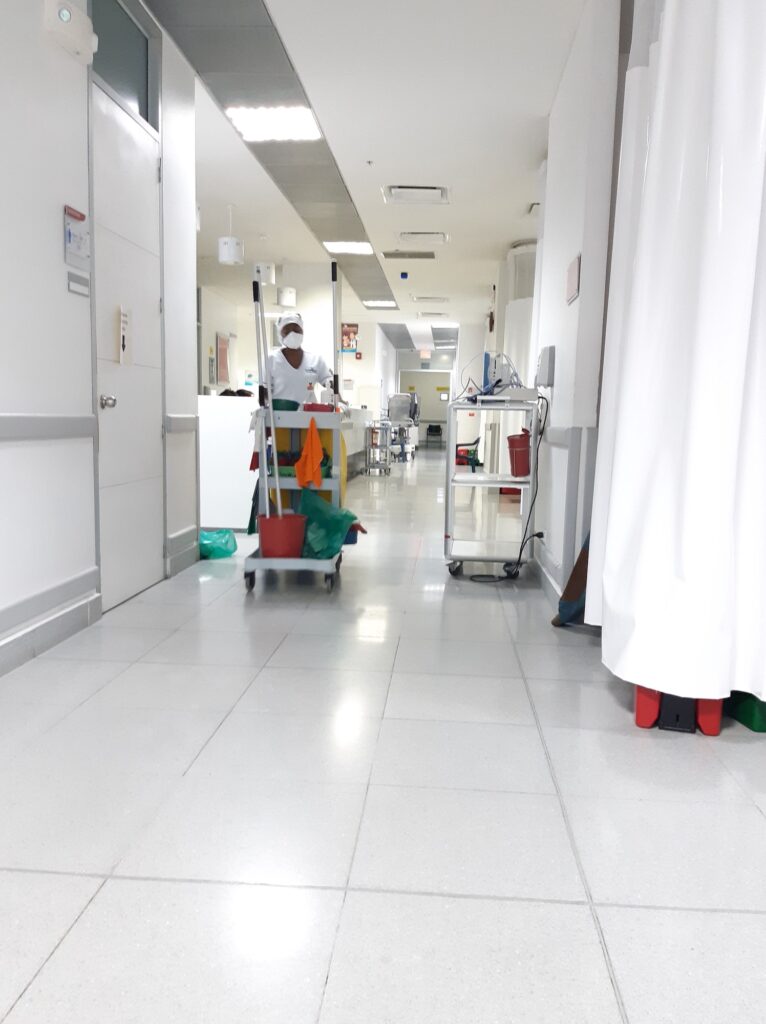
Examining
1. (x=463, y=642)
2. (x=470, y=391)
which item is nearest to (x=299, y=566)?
(x=463, y=642)

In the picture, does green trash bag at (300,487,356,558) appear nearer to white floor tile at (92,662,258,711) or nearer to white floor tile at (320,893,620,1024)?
white floor tile at (92,662,258,711)

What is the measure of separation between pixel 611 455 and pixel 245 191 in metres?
6.22

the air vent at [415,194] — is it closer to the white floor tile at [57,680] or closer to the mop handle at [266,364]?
the mop handle at [266,364]

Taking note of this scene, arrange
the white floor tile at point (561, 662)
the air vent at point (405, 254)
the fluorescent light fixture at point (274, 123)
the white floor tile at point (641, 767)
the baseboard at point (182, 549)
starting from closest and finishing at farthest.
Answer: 1. the white floor tile at point (641, 767)
2. the white floor tile at point (561, 662)
3. the baseboard at point (182, 549)
4. the fluorescent light fixture at point (274, 123)
5. the air vent at point (405, 254)

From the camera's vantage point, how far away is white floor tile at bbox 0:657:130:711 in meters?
2.56

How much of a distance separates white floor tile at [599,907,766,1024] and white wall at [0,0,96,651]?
2.37 m

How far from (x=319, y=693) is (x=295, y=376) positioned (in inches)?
106

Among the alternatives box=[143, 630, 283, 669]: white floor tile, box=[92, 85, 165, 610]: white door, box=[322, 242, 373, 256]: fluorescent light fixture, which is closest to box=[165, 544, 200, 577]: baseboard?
box=[92, 85, 165, 610]: white door

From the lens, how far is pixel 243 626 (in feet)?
11.5

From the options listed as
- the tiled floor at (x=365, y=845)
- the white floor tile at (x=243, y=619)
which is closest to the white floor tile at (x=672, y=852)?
the tiled floor at (x=365, y=845)

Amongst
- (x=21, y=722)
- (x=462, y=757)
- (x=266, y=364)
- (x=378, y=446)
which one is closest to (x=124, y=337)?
(x=266, y=364)

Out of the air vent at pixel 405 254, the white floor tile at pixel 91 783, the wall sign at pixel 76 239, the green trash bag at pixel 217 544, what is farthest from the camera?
the air vent at pixel 405 254

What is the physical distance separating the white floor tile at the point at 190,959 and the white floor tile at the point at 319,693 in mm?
963

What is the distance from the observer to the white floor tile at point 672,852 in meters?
1.54
